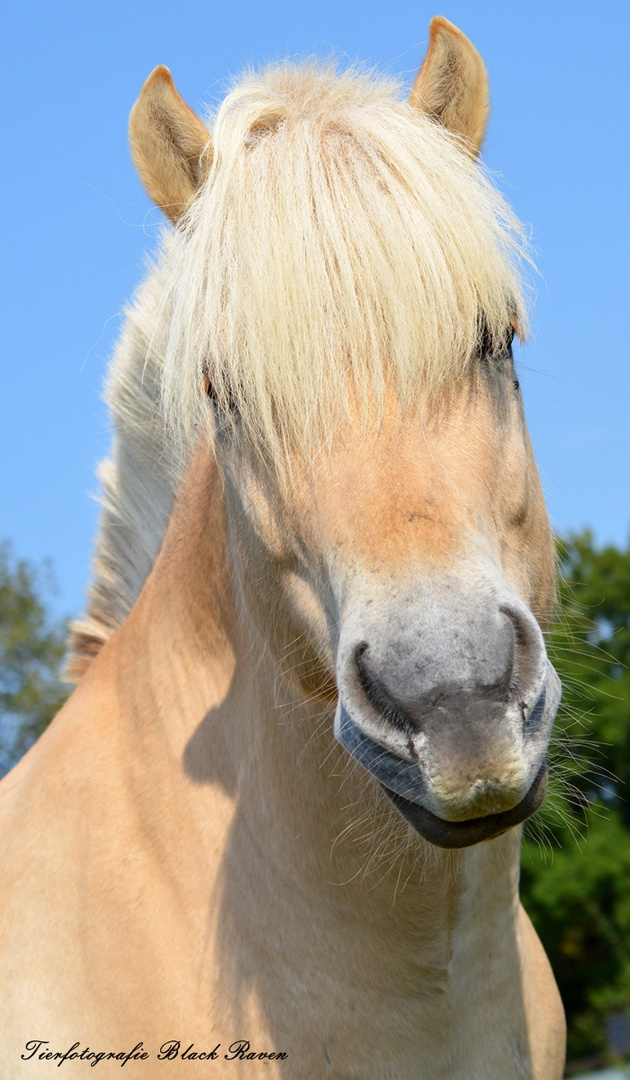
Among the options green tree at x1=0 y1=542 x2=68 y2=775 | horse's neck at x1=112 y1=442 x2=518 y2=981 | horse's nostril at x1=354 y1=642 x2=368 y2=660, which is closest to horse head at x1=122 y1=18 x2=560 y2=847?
horse's nostril at x1=354 y1=642 x2=368 y2=660

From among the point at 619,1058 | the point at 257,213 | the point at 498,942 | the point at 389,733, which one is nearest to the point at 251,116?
the point at 257,213

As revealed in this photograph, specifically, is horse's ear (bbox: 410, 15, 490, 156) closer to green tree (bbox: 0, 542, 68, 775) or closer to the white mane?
the white mane

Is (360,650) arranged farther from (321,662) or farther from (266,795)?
(266,795)

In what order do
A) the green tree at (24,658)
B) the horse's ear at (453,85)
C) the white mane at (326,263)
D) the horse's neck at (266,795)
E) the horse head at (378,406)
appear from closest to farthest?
1. the horse head at (378,406)
2. the white mane at (326,263)
3. the horse's neck at (266,795)
4. the horse's ear at (453,85)
5. the green tree at (24,658)

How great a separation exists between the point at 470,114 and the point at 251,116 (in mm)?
671

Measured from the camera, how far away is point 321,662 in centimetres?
260

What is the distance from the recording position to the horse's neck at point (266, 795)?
105 inches

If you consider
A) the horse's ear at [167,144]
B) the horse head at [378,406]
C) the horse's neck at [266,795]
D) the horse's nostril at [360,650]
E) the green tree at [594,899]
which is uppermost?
the horse's ear at [167,144]

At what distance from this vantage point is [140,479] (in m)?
3.84

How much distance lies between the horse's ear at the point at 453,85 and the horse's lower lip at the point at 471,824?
198cm

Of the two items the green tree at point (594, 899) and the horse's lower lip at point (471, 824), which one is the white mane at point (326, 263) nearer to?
the horse's lower lip at point (471, 824)

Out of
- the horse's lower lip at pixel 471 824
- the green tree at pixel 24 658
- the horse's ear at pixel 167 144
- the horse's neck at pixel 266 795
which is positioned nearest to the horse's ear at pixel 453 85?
the horse's ear at pixel 167 144

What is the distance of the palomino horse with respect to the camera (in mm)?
2117

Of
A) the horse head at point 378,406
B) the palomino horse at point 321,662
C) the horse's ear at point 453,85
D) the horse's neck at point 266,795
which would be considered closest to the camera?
the horse head at point 378,406
